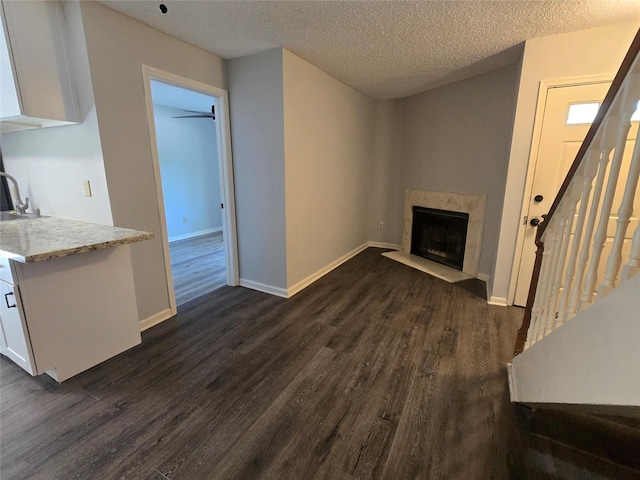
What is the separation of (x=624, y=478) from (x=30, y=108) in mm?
3851

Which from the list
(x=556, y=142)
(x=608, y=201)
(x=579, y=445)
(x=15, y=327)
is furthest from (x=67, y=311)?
(x=556, y=142)

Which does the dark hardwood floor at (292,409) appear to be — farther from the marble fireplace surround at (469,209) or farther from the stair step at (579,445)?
the marble fireplace surround at (469,209)

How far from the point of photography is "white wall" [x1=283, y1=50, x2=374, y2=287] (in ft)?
9.89

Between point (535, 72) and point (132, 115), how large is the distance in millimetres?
3303

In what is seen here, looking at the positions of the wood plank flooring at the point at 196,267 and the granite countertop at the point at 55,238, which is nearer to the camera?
the granite countertop at the point at 55,238

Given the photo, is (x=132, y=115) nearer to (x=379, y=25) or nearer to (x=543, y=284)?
(x=379, y=25)

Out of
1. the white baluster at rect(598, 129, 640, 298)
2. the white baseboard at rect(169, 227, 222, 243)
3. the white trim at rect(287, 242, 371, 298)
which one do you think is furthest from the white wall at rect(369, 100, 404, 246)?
the white baluster at rect(598, 129, 640, 298)

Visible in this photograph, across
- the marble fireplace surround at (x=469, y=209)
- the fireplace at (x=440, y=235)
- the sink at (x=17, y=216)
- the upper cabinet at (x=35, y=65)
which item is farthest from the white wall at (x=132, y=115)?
the fireplace at (x=440, y=235)

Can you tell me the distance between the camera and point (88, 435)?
62.1 inches

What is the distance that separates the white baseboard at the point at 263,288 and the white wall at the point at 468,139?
234cm

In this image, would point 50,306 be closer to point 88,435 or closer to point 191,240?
point 88,435

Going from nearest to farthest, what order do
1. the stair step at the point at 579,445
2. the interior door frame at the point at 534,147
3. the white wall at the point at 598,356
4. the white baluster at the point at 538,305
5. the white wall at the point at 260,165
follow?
1. the white wall at the point at 598,356
2. the stair step at the point at 579,445
3. the white baluster at the point at 538,305
4. the interior door frame at the point at 534,147
5. the white wall at the point at 260,165

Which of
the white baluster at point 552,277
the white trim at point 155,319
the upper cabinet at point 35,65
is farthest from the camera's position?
the white trim at point 155,319

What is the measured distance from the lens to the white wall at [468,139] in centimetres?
338
